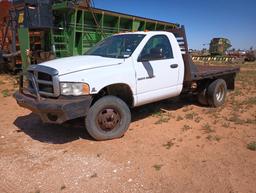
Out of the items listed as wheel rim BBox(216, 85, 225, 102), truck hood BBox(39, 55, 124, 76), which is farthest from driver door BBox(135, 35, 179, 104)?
wheel rim BBox(216, 85, 225, 102)

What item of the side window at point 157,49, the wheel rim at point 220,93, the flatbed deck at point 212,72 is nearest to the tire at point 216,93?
the wheel rim at point 220,93

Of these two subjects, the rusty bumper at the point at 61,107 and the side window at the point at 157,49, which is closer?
the rusty bumper at the point at 61,107

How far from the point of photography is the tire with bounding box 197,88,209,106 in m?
7.58

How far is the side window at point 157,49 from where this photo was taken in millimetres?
5664

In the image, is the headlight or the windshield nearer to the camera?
the headlight

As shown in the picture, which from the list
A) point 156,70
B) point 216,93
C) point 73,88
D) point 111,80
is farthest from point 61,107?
point 216,93

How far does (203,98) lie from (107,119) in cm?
350

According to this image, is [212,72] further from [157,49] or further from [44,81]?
[44,81]

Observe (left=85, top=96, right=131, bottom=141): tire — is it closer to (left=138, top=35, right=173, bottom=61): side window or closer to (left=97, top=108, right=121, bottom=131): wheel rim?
(left=97, top=108, right=121, bottom=131): wheel rim

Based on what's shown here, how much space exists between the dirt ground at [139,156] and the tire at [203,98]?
0.80 metres

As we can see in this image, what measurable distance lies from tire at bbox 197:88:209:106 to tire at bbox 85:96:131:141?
10.0 ft

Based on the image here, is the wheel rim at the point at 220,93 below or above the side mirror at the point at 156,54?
below

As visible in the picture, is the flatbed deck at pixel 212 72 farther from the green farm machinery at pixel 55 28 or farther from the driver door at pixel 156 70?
the green farm machinery at pixel 55 28

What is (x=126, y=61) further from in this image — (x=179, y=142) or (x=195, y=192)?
(x=195, y=192)
